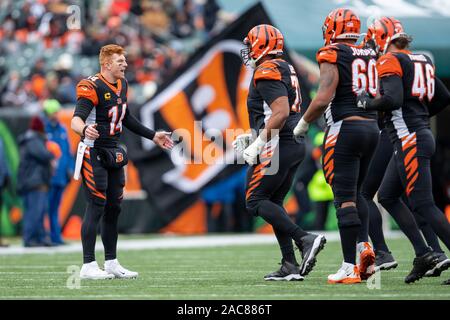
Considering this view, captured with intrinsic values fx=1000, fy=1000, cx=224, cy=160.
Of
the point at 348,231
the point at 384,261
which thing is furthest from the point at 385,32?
the point at 384,261

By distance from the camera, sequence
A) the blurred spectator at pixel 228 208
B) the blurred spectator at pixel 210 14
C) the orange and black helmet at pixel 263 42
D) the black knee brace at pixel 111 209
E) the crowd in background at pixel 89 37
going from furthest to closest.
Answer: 1. the blurred spectator at pixel 210 14
2. the crowd in background at pixel 89 37
3. the blurred spectator at pixel 228 208
4. the black knee brace at pixel 111 209
5. the orange and black helmet at pixel 263 42

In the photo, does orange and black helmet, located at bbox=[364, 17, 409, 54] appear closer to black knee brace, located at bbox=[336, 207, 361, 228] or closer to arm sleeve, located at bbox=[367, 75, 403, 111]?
arm sleeve, located at bbox=[367, 75, 403, 111]

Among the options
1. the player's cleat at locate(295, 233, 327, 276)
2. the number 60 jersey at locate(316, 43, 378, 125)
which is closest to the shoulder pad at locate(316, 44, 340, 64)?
the number 60 jersey at locate(316, 43, 378, 125)

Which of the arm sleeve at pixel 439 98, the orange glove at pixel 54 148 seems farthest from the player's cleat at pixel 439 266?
the orange glove at pixel 54 148

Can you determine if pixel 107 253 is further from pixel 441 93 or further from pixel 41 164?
pixel 41 164

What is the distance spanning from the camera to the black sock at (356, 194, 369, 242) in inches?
319

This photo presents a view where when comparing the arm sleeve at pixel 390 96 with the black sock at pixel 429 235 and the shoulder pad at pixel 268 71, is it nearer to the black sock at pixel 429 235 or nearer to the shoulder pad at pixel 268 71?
the shoulder pad at pixel 268 71

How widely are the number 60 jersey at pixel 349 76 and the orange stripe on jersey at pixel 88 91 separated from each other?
1981 millimetres

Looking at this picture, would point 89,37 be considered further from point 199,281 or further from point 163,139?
point 199,281

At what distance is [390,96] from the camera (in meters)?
7.36

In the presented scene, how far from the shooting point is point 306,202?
52.0 feet

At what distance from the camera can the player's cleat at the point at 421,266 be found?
754 cm
